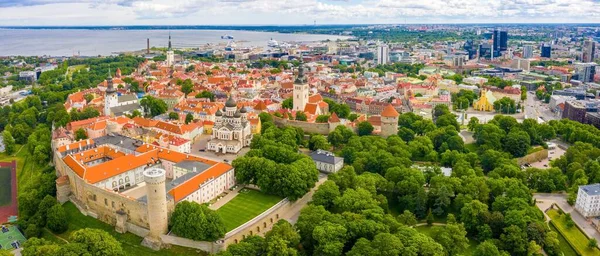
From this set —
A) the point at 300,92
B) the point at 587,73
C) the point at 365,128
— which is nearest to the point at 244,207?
the point at 365,128

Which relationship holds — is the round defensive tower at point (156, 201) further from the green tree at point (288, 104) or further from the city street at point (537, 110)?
the city street at point (537, 110)

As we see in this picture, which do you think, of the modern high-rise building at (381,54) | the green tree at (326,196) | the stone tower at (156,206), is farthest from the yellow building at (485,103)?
the modern high-rise building at (381,54)

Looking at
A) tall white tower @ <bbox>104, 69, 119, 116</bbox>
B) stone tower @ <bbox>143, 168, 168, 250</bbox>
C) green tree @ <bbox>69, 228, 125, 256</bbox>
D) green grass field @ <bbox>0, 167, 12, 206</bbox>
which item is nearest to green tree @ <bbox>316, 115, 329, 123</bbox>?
tall white tower @ <bbox>104, 69, 119, 116</bbox>

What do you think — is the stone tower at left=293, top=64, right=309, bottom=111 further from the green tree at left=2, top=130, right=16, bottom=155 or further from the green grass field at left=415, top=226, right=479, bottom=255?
the green tree at left=2, top=130, right=16, bottom=155

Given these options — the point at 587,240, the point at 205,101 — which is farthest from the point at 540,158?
the point at 205,101

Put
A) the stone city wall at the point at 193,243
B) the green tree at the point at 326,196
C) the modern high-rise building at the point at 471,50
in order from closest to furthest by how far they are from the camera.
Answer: the stone city wall at the point at 193,243, the green tree at the point at 326,196, the modern high-rise building at the point at 471,50

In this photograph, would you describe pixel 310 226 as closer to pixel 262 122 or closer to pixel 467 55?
pixel 262 122
